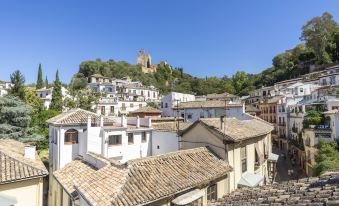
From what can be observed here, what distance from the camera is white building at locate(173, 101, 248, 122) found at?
40031 millimetres

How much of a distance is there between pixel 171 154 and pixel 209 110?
30034 millimetres

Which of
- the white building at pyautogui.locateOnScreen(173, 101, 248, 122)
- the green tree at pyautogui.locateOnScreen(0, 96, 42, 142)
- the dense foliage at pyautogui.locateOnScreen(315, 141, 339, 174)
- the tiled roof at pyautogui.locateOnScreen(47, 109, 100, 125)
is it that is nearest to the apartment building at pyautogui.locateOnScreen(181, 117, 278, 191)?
the dense foliage at pyautogui.locateOnScreen(315, 141, 339, 174)

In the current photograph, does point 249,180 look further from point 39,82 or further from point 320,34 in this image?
point 39,82

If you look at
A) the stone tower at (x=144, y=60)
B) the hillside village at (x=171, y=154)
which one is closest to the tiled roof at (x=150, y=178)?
the hillside village at (x=171, y=154)

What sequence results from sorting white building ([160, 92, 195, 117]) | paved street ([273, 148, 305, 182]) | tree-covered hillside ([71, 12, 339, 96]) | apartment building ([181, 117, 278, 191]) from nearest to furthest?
apartment building ([181, 117, 278, 191]), paved street ([273, 148, 305, 182]), white building ([160, 92, 195, 117]), tree-covered hillside ([71, 12, 339, 96])

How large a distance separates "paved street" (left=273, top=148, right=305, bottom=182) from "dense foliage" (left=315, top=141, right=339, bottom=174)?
4.48 m

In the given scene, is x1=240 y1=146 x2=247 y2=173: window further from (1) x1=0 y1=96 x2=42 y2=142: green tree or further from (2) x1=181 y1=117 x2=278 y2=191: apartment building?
(1) x1=0 y1=96 x2=42 y2=142: green tree

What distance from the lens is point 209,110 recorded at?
1711 inches

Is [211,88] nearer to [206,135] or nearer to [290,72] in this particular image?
[290,72]

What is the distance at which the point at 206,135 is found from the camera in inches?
667

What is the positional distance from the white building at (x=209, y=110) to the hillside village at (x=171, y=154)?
19cm

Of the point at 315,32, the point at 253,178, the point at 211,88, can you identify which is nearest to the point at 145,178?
the point at 253,178

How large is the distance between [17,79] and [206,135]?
3696 centimetres

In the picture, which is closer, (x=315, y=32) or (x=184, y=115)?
(x=184, y=115)
